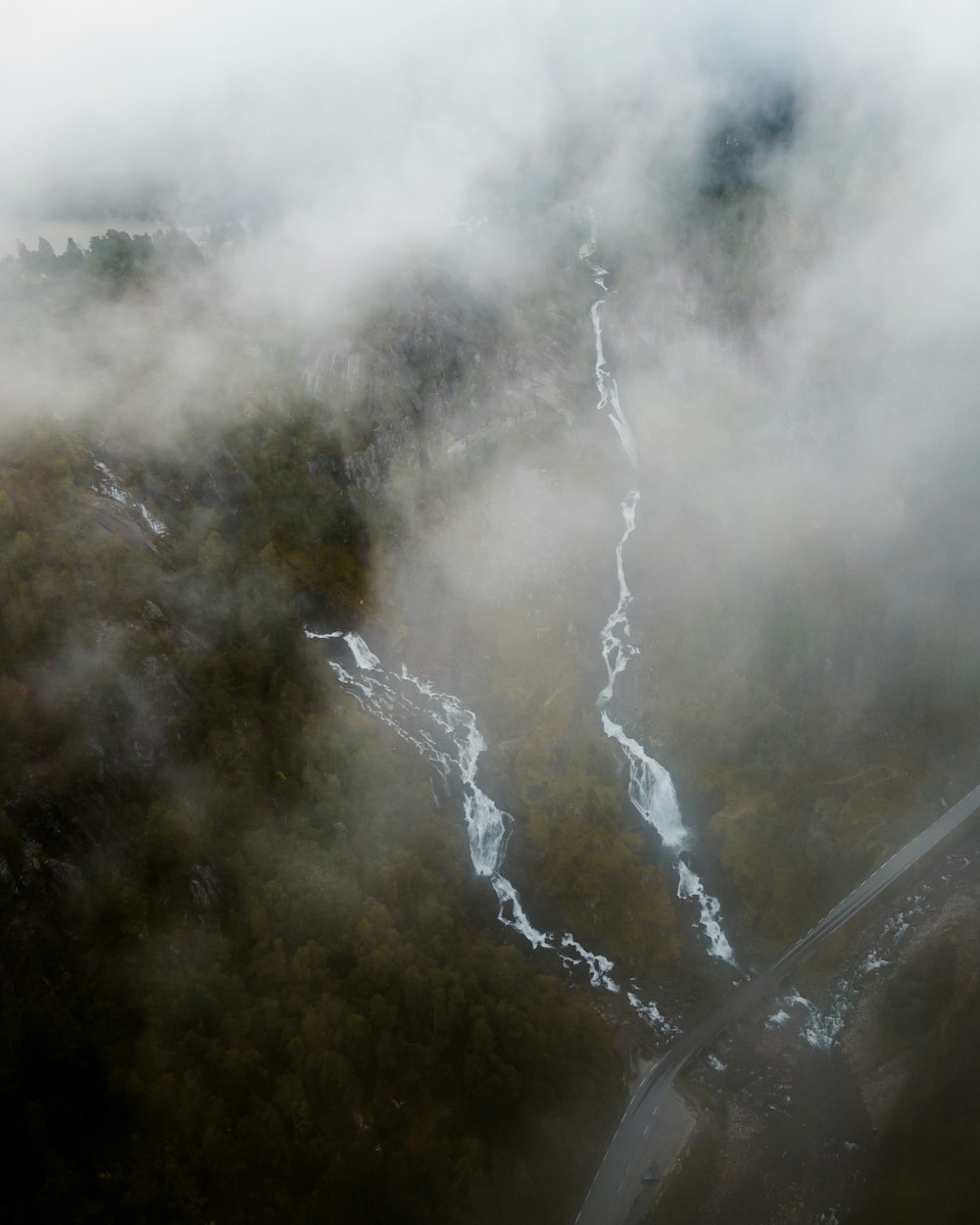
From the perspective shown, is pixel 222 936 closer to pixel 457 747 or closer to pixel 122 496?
pixel 457 747

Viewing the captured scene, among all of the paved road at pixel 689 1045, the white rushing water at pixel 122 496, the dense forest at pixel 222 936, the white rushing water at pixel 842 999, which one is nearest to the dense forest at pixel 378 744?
the dense forest at pixel 222 936

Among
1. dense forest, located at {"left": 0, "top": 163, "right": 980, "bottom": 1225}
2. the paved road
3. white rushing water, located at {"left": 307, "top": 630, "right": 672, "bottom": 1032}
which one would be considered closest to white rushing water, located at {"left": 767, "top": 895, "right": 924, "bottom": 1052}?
the paved road

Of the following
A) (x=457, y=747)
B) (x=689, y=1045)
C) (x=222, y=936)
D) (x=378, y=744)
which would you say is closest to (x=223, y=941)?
(x=222, y=936)

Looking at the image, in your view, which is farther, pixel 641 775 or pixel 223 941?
pixel 641 775

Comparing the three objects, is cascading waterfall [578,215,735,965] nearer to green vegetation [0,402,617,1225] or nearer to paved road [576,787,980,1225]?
paved road [576,787,980,1225]

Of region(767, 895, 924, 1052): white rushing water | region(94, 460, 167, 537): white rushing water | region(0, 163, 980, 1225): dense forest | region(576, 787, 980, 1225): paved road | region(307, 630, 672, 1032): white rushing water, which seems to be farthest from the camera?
region(94, 460, 167, 537): white rushing water
